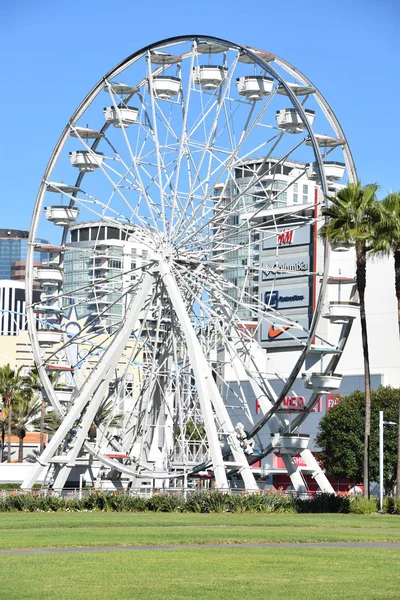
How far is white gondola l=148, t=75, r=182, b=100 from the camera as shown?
57969mm

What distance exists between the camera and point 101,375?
5766cm

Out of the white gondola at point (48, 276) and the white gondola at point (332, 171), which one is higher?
the white gondola at point (332, 171)

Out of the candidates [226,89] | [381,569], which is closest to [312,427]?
[226,89]

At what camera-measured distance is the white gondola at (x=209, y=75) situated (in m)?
56.6

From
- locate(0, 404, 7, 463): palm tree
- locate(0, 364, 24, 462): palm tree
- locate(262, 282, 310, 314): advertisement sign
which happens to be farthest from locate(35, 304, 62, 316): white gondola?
locate(262, 282, 310, 314): advertisement sign

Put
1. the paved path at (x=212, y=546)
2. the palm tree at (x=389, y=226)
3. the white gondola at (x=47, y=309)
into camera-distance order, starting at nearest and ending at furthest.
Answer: the paved path at (x=212, y=546) < the palm tree at (x=389, y=226) < the white gondola at (x=47, y=309)

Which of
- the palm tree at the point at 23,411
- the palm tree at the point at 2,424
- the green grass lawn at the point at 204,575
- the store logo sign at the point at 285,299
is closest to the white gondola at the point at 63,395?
the green grass lawn at the point at 204,575

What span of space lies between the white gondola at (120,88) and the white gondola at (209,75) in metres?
4.08

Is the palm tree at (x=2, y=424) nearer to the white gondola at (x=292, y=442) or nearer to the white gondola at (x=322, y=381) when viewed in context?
the white gondola at (x=292, y=442)

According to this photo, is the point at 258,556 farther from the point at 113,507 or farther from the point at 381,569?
the point at 113,507

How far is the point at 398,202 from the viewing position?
51.8m

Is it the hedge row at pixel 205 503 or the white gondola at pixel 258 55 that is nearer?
the hedge row at pixel 205 503

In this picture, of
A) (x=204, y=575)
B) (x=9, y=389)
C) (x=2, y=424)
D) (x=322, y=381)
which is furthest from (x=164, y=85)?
(x=2, y=424)

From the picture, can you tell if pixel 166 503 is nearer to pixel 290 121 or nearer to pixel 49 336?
pixel 49 336
